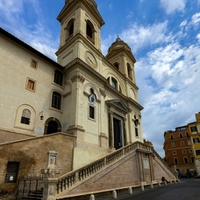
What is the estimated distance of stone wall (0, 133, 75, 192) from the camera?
30.7ft

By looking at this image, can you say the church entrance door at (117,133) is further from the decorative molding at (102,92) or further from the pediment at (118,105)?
the decorative molding at (102,92)

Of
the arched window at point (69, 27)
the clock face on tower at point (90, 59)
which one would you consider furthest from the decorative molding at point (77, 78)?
the arched window at point (69, 27)

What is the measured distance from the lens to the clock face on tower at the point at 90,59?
2052 centimetres

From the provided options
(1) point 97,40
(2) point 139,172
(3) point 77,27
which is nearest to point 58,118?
(2) point 139,172

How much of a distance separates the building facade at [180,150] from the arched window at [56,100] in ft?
140

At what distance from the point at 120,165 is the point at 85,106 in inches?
262

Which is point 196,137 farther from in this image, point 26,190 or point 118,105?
point 26,190

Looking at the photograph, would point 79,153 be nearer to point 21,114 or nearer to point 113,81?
point 21,114

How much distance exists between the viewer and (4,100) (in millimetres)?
A: 13062

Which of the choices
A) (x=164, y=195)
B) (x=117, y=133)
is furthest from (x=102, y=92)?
(x=164, y=195)

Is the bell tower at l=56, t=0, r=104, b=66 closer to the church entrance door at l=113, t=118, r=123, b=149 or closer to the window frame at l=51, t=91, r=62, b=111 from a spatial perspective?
the window frame at l=51, t=91, r=62, b=111

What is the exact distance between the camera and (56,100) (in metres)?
17.2

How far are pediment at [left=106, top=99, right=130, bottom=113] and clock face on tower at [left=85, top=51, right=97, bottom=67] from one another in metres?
5.01

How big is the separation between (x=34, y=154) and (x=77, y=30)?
15.9 m
